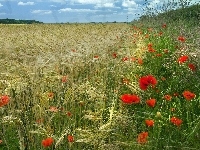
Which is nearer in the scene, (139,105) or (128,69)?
(139,105)

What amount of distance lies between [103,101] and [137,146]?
1.14 metres

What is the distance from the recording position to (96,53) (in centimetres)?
677

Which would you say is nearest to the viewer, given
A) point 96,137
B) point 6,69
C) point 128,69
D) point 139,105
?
point 96,137

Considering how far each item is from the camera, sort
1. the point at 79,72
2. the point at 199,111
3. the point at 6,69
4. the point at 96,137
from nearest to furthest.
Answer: the point at 96,137
the point at 199,111
the point at 6,69
the point at 79,72

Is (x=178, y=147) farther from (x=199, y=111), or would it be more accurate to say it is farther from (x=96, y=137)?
(x=199, y=111)

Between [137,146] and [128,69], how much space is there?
3.06 m

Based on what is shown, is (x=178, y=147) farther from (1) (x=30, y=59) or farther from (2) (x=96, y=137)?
(1) (x=30, y=59)

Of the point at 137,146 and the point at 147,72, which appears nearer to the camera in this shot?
the point at 137,146

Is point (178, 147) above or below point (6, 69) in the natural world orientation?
below

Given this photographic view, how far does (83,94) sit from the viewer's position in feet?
15.2

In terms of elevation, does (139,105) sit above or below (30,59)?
below

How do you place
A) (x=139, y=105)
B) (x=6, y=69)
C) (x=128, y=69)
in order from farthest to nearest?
1. (x=128, y=69)
2. (x=6, y=69)
3. (x=139, y=105)

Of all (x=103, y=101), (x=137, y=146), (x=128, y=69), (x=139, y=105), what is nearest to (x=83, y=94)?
(x=103, y=101)

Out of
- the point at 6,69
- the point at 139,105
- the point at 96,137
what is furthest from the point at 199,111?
the point at 6,69
